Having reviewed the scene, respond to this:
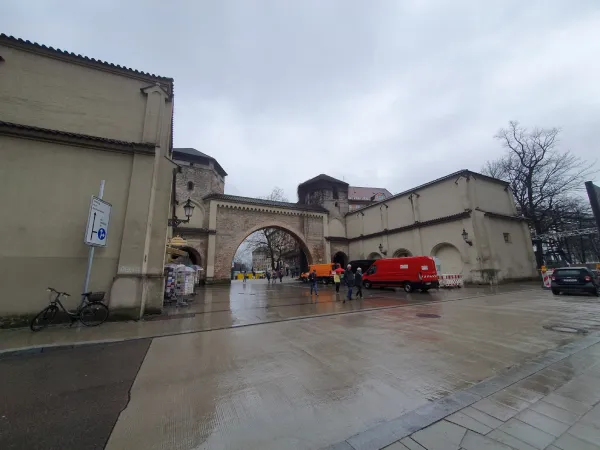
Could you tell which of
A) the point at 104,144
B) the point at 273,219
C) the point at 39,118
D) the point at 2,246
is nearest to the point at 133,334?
the point at 2,246

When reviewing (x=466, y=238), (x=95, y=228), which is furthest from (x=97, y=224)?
(x=466, y=238)

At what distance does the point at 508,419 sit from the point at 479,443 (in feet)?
2.19

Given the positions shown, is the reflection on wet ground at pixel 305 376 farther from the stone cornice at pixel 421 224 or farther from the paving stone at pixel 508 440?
the stone cornice at pixel 421 224

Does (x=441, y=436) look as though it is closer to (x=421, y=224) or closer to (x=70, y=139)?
(x=70, y=139)

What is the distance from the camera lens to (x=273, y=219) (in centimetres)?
2786

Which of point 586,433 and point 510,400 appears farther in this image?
point 510,400

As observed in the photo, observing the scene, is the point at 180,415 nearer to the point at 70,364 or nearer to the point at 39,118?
the point at 70,364

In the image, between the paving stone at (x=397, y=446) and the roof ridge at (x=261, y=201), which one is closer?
the paving stone at (x=397, y=446)

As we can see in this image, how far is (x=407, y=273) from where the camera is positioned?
16.5 metres

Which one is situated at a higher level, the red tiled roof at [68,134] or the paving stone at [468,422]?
the red tiled roof at [68,134]

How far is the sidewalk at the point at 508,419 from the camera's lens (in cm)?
219

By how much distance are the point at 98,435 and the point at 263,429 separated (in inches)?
63.0

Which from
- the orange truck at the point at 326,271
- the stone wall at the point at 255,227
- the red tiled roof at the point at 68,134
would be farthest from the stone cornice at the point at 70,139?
the orange truck at the point at 326,271

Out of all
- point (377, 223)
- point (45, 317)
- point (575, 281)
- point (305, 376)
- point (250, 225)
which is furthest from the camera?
point (377, 223)
